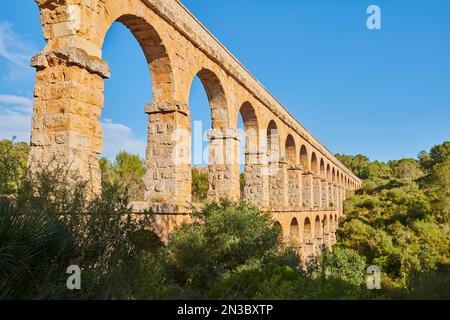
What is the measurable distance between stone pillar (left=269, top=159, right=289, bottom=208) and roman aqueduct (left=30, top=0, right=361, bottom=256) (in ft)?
0.17

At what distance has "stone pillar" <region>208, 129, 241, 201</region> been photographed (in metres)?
12.2

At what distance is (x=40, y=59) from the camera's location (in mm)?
6113

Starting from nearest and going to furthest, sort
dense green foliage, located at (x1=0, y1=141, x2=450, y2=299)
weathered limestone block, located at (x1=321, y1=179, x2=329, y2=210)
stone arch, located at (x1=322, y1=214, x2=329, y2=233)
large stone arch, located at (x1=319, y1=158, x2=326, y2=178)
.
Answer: dense green foliage, located at (x1=0, y1=141, x2=450, y2=299) < stone arch, located at (x1=322, y1=214, x2=329, y2=233) < weathered limestone block, located at (x1=321, y1=179, x2=329, y2=210) < large stone arch, located at (x1=319, y1=158, x2=326, y2=178)

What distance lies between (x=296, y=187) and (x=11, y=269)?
18011 millimetres

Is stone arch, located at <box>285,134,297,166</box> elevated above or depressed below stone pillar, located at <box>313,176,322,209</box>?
above

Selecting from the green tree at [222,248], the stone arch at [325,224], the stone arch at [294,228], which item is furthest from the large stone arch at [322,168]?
the green tree at [222,248]

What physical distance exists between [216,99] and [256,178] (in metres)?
4.23

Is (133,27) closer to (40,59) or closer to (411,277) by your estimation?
(40,59)

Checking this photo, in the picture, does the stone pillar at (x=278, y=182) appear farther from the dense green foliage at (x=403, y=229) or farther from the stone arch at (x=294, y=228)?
the dense green foliage at (x=403, y=229)

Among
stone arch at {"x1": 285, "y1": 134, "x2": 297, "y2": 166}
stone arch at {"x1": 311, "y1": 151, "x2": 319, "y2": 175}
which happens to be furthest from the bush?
stone arch at {"x1": 311, "y1": 151, "x2": 319, "y2": 175}

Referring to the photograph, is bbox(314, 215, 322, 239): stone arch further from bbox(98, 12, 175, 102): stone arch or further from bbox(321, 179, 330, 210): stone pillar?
bbox(98, 12, 175, 102): stone arch

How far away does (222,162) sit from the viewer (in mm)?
12305

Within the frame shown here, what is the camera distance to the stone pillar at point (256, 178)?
1484 cm

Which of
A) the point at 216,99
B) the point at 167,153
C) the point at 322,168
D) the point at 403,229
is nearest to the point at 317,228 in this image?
the point at 403,229
